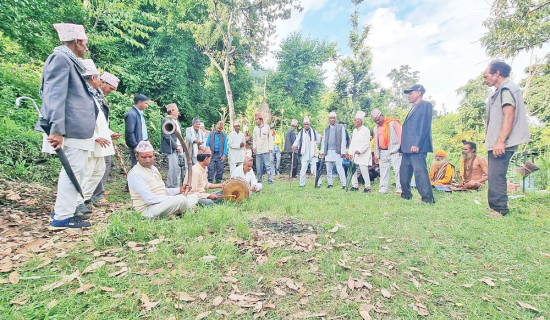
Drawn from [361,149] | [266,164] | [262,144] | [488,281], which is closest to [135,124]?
[262,144]

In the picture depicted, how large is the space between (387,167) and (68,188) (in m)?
6.92

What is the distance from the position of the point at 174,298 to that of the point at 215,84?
24192 millimetres

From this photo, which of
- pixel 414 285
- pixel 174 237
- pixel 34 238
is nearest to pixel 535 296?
pixel 414 285

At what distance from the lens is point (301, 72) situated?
109 feet

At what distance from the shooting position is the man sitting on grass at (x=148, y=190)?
11.9 ft

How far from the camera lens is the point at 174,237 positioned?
10.5ft

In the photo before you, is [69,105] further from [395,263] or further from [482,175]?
[482,175]

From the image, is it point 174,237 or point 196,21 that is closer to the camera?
point 174,237

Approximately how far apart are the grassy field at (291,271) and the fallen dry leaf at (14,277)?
4 cm

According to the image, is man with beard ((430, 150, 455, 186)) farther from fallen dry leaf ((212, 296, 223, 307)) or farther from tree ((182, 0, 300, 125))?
tree ((182, 0, 300, 125))

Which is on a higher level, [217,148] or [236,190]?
[217,148]

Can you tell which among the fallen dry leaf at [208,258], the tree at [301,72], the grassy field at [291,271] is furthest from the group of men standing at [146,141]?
the tree at [301,72]

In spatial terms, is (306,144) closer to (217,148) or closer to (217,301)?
(217,148)

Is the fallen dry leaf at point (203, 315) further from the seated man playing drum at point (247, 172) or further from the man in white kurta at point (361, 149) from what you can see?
the man in white kurta at point (361, 149)
